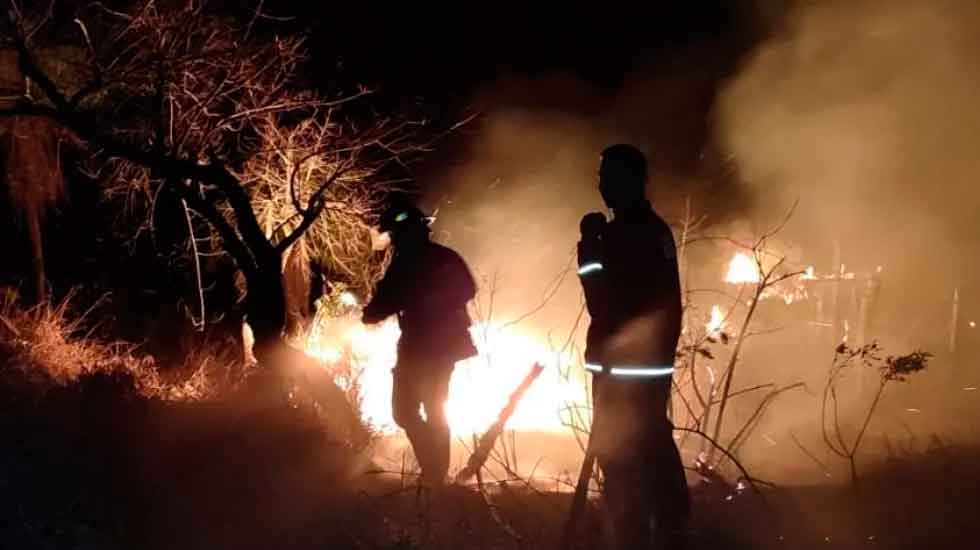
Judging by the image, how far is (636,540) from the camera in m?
3.85

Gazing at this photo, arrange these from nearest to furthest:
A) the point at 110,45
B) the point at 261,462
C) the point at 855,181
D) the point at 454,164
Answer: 1. the point at 261,462
2. the point at 110,45
3. the point at 855,181
4. the point at 454,164

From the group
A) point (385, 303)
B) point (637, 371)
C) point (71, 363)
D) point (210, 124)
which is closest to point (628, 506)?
point (637, 371)

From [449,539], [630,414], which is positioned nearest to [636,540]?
Answer: [630,414]

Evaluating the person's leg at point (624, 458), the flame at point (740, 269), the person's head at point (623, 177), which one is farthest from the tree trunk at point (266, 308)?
the flame at point (740, 269)

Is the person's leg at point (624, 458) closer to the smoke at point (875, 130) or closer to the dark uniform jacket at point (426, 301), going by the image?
the dark uniform jacket at point (426, 301)

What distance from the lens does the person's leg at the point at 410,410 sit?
5.23 m

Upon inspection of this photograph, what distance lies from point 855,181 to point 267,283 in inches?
238

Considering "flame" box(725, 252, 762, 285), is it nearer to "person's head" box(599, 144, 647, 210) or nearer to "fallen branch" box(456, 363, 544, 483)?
"fallen branch" box(456, 363, 544, 483)

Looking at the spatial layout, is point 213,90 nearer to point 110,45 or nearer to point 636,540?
point 110,45

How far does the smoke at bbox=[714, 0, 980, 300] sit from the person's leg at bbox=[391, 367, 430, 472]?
535 cm

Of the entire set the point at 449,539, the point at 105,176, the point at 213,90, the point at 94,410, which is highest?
the point at 213,90

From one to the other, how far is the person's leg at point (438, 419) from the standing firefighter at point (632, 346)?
1.52 metres

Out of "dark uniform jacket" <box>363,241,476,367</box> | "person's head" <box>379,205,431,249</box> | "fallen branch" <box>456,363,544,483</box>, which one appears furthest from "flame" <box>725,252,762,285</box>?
"person's head" <box>379,205,431,249</box>

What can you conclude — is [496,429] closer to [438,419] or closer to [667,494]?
[438,419]
